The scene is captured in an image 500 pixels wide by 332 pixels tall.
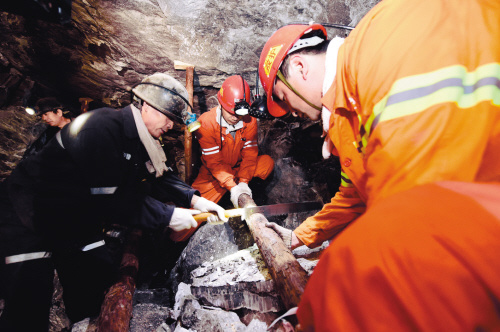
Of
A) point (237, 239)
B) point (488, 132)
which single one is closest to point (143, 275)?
point (237, 239)

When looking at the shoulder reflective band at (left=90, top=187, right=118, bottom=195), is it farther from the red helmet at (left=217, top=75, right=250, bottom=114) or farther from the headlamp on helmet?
the red helmet at (left=217, top=75, right=250, bottom=114)

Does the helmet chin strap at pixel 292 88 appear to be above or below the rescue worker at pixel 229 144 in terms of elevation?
above

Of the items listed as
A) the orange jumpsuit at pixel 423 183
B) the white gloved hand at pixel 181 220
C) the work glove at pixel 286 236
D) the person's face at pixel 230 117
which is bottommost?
the white gloved hand at pixel 181 220

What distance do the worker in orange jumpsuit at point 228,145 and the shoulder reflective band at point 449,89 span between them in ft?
13.3

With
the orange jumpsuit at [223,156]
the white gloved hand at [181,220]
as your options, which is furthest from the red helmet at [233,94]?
Answer: the white gloved hand at [181,220]

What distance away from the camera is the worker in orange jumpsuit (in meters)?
4.91

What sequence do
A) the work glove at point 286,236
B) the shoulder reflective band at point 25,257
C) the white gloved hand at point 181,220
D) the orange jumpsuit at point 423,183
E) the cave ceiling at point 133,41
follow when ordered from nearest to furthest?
the orange jumpsuit at point 423,183, the shoulder reflective band at point 25,257, the work glove at point 286,236, the white gloved hand at point 181,220, the cave ceiling at point 133,41

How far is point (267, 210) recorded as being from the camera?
12.0ft

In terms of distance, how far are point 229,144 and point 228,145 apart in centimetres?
4

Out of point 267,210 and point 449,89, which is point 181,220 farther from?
point 449,89

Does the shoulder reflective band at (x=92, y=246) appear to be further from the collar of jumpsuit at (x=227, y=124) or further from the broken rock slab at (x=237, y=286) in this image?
the collar of jumpsuit at (x=227, y=124)

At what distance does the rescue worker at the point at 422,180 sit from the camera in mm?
432

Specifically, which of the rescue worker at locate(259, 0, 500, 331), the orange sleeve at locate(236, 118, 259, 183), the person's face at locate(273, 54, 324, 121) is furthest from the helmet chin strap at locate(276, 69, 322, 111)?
→ the orange sleeve at locate(236, 118, 259, 183)

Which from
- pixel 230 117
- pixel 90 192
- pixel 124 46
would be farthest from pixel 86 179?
pixel 124 46
